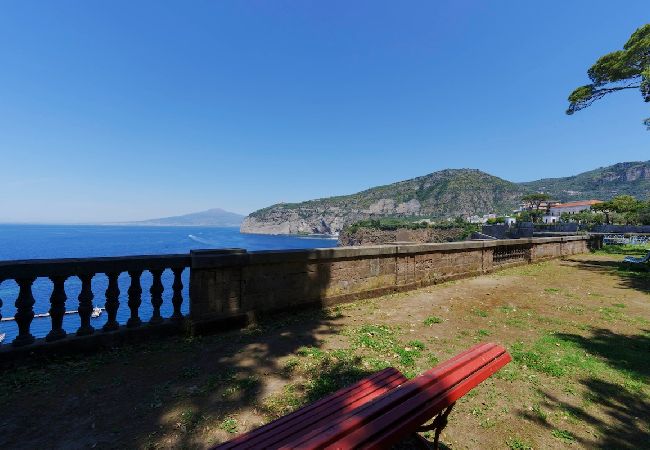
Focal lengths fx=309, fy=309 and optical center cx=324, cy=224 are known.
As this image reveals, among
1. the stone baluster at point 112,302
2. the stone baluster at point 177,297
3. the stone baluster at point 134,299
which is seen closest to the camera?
the stone baluster at point 112,302

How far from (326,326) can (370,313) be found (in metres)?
1.20

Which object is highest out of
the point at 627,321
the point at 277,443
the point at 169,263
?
the point at 169,263

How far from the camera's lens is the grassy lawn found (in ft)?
9.21

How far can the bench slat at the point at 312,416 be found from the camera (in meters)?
2.00

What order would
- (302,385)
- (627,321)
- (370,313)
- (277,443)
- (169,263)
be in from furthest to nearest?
(370,313), (627,321), (169,263), (302,385), (277,443)

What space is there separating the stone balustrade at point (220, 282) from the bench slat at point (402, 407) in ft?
12.7

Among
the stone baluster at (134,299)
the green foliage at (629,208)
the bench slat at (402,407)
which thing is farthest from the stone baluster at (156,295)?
the green foliage at (629,208)

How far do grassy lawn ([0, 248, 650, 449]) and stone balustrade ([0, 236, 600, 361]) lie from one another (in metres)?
0.32

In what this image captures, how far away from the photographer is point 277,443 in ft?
6.36

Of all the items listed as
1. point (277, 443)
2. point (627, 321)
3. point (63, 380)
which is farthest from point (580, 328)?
point (63, 380)

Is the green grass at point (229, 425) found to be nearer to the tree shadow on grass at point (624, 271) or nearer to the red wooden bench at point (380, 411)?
the red wooden bench at point (380, 411)

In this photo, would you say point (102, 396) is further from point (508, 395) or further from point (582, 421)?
point (582, 421)

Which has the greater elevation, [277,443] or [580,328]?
[277,443]

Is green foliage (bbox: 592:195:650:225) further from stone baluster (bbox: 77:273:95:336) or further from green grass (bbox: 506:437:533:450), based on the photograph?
stone baluster (bbox: 77:273:95:336)
